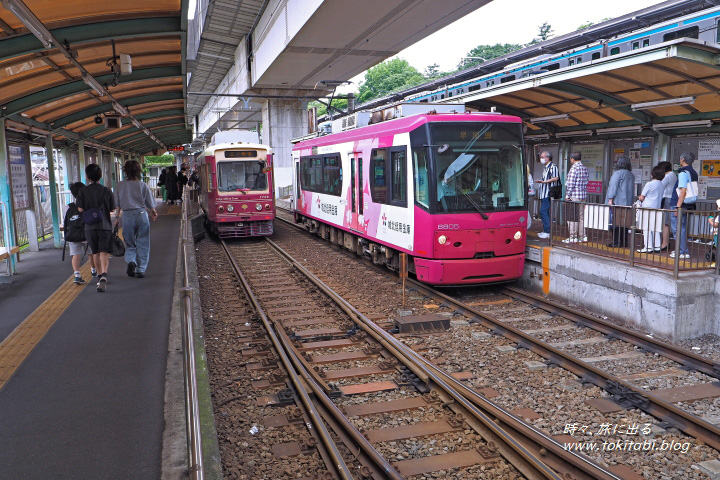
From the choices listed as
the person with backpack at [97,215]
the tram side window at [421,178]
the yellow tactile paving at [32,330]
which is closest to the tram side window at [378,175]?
the tram side window at [421,178]

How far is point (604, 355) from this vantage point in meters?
6.89

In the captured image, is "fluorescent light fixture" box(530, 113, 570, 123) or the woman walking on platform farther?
"fluorescent light fixture" box(530, 113, 570, 123)

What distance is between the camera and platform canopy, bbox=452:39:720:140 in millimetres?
7938

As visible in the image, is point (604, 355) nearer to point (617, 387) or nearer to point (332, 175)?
point (617, 387)

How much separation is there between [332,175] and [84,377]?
9.82 meters

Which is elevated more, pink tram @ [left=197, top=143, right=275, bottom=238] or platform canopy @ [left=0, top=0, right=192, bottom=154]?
platform canopy @ [left=0, top=0, right=192, bottom=154]

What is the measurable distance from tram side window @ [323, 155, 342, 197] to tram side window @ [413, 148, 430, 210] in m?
4.46

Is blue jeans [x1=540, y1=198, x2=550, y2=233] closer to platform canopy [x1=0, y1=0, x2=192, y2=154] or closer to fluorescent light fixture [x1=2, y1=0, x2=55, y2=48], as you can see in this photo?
platform canopy [x1=0, y1=0, x2=192, y2=154]

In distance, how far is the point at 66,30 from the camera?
752 cm

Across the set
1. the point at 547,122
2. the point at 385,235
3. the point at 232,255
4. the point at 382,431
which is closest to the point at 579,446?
the point at 382,431

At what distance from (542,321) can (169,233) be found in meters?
11.2

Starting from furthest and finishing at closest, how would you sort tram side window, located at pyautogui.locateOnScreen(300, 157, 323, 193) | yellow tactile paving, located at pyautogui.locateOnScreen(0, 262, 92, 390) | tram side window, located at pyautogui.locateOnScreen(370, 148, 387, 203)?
tram side window, located at pyautogui.locateOnScreen(300, 157, 323, 193) → tram side window, located at pyautogui.locateOnScreen(370, 148, 387, 203) → yellow tactile paving, located at pyautogui.locateOnScreen(0, 262, 92, 390)

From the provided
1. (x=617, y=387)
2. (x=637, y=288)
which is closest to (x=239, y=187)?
(x=637, y=288)

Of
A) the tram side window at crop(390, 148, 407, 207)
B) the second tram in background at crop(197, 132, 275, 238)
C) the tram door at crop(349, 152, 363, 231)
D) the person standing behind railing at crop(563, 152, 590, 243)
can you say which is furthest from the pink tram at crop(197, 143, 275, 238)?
the person standing behind railing at crop(563, 152, 590, 243)
